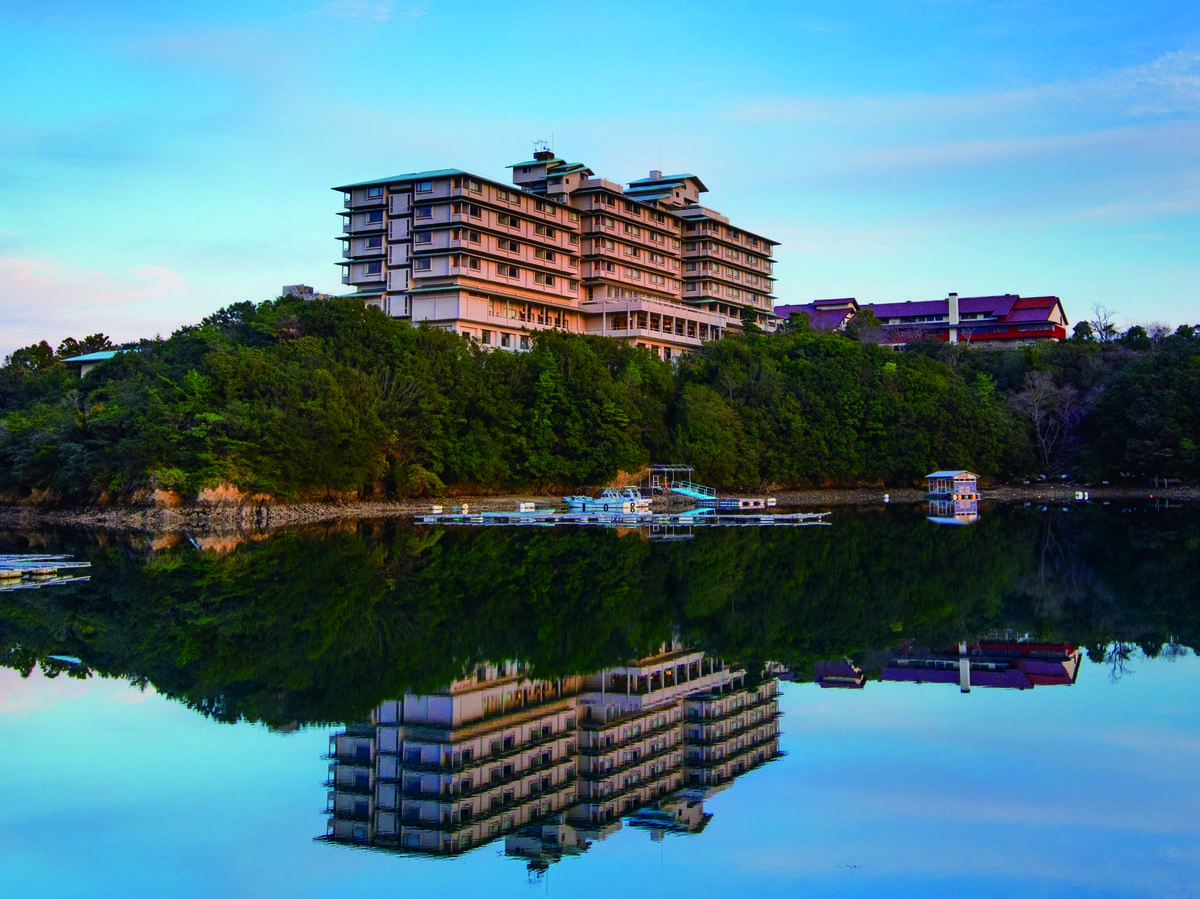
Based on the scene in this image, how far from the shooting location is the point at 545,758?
525 inches

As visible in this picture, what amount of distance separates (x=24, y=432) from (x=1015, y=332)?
252 feet

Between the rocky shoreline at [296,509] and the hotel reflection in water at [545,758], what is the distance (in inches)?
1165

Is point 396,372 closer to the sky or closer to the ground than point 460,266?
closer to the ground

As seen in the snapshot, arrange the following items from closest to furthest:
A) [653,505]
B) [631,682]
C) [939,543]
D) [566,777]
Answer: [566,777] → [631,682] → [939,543] → [653,505]

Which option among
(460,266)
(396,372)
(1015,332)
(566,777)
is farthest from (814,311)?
(566,777)

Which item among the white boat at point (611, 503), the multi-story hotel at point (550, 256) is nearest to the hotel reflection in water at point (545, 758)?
the white boat at point (611, 503)

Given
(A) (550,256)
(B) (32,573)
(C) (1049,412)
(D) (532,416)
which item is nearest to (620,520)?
(D) (532,416)

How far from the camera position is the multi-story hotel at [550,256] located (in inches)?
2512

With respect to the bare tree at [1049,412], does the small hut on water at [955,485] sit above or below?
below

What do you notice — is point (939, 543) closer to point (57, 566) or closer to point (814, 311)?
point (57, 566)

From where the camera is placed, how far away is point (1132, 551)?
112ft

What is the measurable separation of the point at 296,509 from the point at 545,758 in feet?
Answer: 124

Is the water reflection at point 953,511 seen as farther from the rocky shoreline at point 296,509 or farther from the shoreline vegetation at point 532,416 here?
the shoreline vegetation at point 532,416

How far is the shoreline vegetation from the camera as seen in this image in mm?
48531
